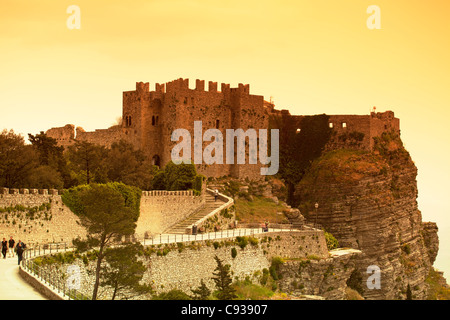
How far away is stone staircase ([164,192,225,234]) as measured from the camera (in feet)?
189

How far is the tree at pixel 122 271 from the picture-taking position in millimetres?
37188

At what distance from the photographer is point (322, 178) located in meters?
75.1

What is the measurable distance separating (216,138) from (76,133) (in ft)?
38.9

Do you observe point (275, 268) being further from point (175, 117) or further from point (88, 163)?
point (175, 117)

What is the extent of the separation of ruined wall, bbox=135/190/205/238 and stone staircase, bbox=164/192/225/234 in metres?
0.31

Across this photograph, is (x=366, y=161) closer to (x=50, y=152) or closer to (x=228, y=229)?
(x=228, y=229)

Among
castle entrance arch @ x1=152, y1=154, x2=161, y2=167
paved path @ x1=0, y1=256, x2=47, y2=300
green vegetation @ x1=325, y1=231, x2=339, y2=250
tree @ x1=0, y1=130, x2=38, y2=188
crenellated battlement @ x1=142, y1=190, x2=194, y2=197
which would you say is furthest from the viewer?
castle entrance arch @ x1=152, y1=154, x2=161, y2=167

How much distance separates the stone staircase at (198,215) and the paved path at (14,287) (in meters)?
21.4

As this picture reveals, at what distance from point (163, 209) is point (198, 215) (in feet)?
12.4

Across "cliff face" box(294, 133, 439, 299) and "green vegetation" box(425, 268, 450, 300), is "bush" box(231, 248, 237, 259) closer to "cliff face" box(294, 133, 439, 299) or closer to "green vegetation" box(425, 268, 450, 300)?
"cliff face" box(294, 133, 439, 299)

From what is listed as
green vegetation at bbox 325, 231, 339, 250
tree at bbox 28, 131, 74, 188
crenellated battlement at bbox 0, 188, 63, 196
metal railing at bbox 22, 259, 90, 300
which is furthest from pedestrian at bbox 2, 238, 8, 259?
green vegetation at bbox 325, 231, 339, 250

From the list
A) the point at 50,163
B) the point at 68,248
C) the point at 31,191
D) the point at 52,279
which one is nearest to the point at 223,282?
the point at 68,248

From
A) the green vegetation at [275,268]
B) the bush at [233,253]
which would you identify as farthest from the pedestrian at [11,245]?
the green vegetation at [275,268]

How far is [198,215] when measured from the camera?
61.2 meters
